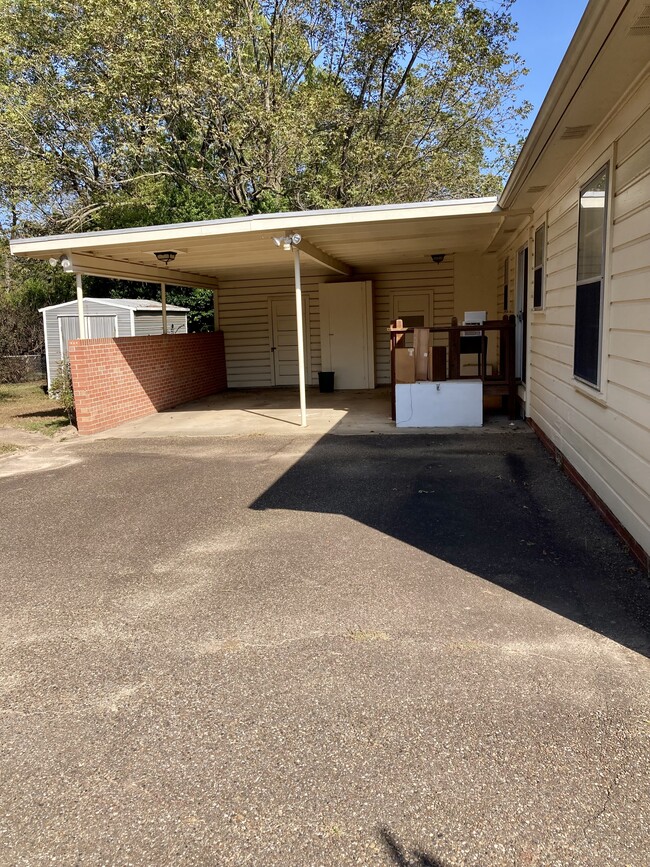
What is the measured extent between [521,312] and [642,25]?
681 cm

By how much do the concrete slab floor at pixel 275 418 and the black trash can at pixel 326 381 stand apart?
25 cm

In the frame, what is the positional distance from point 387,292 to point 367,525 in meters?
10.1

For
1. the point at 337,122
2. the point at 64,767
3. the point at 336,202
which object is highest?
the point at 337,122

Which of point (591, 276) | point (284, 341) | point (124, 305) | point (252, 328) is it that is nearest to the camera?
point (591, 276)

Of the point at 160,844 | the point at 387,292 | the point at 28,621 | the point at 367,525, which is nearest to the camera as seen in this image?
the point at 160,844

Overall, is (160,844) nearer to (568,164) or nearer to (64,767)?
(64,767)

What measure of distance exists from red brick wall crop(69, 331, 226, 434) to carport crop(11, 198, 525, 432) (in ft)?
0.12

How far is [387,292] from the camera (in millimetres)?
14297

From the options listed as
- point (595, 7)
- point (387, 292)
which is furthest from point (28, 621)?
point (387, 292)

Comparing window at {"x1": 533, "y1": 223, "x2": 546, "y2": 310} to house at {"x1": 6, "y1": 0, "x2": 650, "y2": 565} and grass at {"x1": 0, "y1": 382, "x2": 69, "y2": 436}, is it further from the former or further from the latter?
grass at {"x1": 0, "y1": 382, "x2": 69, "y2": 436}

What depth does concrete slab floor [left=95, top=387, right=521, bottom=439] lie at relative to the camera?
30.5 feet

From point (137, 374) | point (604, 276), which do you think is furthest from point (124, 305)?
point (604, 276)

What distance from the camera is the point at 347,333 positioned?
46.5ft

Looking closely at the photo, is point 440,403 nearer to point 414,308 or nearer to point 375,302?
point 414,308
